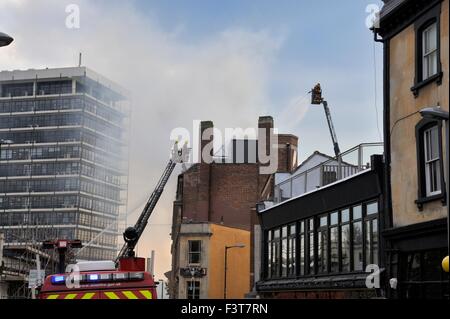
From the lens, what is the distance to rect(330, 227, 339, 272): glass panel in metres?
22.7

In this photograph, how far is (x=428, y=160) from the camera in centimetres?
1753

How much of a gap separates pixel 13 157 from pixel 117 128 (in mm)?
37029

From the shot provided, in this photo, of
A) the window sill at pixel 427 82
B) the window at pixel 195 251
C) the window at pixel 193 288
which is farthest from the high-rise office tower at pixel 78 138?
the window at pixel 193 288

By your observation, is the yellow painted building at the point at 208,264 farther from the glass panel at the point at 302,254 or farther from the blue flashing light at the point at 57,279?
the blue flashing light at the point at 57,279

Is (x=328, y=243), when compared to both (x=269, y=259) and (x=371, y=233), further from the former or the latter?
(x=269, y=259)

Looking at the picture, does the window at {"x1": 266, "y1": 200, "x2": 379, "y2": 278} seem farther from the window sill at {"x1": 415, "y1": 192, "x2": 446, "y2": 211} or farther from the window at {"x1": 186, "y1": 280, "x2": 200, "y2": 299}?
the window at {"x1": 186, "y1": 280, "x2": 200, "y2": 299}

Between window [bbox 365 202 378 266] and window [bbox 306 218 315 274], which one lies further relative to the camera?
window [bbox 306 218 315 274]

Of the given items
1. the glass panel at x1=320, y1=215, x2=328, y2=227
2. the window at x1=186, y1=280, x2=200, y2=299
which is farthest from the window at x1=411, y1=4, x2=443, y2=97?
the window at x1=186, y1=280, x2=200, y2=299

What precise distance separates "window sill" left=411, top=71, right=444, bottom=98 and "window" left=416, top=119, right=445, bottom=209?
0.94m

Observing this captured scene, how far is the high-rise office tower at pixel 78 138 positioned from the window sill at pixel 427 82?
25.4 ft

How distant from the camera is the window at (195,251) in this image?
57516 mm

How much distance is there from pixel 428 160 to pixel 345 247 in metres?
5.54
